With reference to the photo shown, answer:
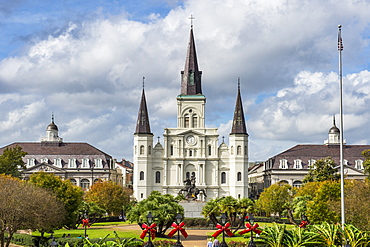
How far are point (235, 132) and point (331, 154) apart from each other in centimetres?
2219

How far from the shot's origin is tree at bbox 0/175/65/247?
130 ft

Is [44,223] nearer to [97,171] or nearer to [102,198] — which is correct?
[102,198]

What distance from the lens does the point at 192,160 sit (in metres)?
103

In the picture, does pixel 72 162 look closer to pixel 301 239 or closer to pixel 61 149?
pixel 61 149

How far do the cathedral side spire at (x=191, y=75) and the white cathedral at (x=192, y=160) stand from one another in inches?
299

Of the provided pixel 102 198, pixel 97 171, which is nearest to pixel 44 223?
pixel 102 198

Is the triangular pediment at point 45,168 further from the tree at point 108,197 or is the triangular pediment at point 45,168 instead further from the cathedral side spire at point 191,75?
the tree at point 108,197

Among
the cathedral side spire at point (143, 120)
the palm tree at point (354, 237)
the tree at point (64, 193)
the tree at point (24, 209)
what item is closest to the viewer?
the palm tree at point (354, 237)

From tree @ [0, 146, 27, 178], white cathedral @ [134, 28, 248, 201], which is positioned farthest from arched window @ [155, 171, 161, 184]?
tree @ [0, 146, 27, 178]

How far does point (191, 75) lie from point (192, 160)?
56.1 ft

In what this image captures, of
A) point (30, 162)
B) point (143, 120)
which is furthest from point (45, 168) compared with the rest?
point (143, 120)

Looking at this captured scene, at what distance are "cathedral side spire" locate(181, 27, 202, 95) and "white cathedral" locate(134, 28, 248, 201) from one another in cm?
761

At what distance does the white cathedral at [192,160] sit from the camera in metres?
101

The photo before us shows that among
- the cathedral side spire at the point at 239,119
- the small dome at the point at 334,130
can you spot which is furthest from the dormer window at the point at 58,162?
the small dome at the point at 334,130
